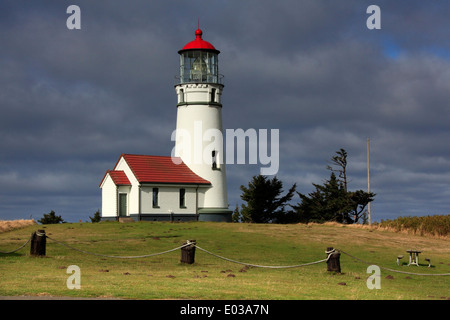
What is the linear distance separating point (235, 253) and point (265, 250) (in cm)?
238

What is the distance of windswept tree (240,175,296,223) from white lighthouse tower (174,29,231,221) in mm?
4385

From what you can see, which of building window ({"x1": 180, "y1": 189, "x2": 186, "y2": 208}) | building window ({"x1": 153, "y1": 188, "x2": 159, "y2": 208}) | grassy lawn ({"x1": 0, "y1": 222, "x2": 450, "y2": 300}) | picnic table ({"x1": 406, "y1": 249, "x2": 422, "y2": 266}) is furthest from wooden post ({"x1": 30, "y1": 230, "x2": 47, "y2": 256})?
building window ({"x1": 180, "y1": 189, "x2": 186, "y2": 208})

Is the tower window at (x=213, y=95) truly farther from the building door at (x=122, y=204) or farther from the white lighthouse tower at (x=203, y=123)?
the building door at (x=122, y=204)

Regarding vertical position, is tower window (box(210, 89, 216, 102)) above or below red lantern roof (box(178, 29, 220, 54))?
below

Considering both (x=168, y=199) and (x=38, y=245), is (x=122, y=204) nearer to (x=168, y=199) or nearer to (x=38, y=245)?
(x=168, y=199)

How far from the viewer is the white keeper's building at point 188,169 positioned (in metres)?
52.2

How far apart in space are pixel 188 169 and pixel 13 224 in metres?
16.9

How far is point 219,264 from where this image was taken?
2773 centimetres

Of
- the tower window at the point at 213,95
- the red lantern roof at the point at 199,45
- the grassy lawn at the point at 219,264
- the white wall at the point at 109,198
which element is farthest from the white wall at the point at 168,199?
the red lantern roof at the point at 199,45

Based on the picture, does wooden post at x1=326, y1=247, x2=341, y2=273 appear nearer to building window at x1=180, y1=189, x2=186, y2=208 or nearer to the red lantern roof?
building window at x1=180, y1=189, x2=186, y2=208

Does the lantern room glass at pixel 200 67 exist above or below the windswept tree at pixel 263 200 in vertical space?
above

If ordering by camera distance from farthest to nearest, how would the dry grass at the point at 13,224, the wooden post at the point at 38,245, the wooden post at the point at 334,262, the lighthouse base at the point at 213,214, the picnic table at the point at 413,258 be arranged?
the lighthouse base at the point at 213,214, the dry grass at the point at 13,224, the picnic table at the point at 413,258, the wooden post at the point at 38,245, the wooden post at the point at 334,262

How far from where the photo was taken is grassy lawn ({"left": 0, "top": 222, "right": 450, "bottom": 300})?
1816 centimetres
